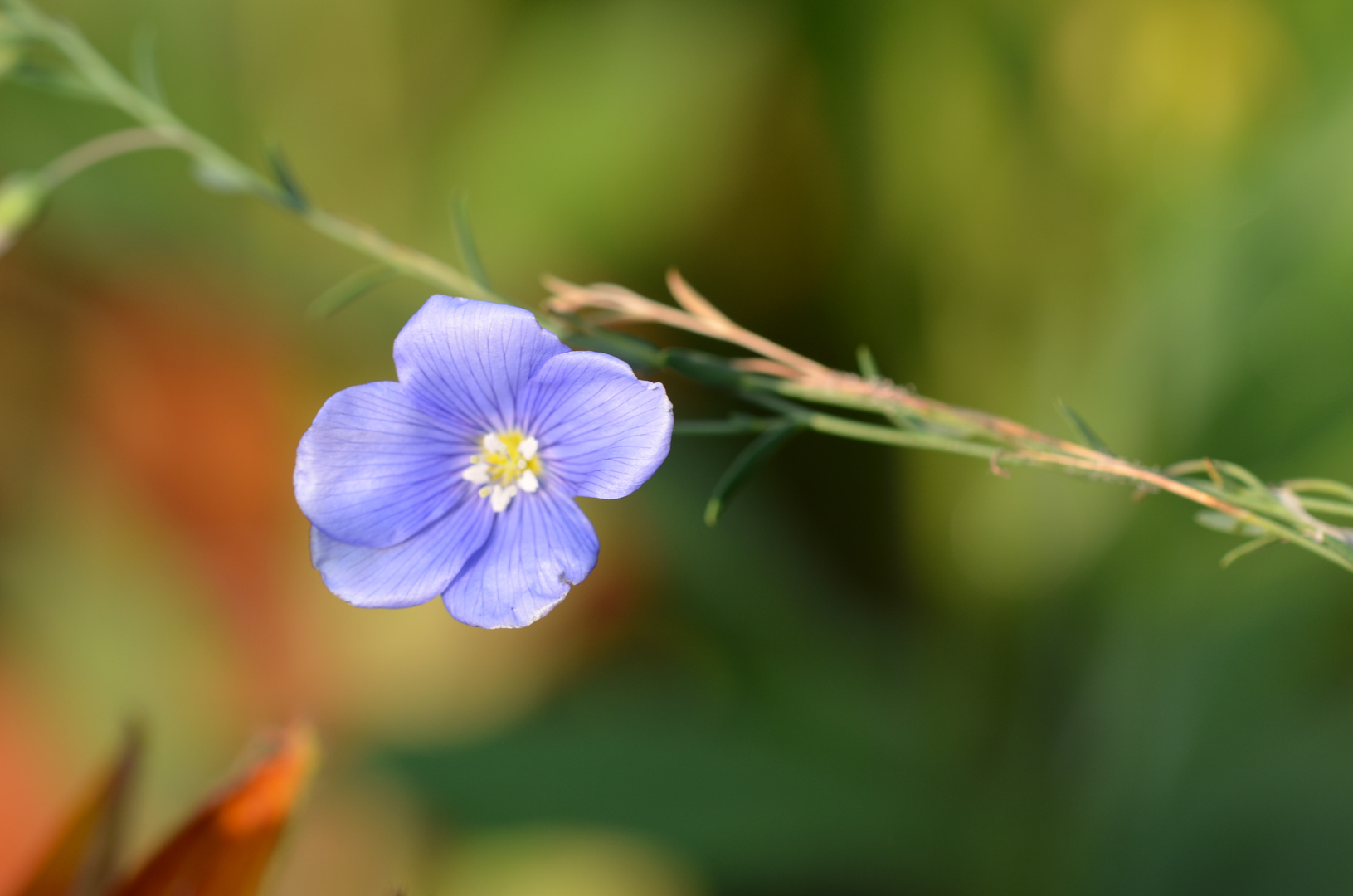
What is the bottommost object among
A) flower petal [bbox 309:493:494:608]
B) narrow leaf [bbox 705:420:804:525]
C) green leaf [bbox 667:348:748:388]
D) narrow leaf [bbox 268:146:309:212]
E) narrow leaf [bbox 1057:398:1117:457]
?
flower petal [bbox 309:493:494:608]

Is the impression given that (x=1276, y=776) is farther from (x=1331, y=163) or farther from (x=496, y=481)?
(x=496, y=481)

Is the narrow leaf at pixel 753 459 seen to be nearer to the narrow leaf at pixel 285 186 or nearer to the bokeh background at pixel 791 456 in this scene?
the narrow leaf at pixel 285 186

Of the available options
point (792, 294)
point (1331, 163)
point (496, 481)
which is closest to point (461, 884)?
point (792, 294)

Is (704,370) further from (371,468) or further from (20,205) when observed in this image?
(20,205)

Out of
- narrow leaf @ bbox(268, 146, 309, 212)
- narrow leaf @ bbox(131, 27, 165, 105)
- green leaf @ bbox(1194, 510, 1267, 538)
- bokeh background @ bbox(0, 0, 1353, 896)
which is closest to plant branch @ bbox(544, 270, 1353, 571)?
green leaf @ bbox(1194, 510, 1267, 538)

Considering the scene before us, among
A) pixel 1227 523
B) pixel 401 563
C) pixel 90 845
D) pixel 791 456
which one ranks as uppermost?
pixel 791 456

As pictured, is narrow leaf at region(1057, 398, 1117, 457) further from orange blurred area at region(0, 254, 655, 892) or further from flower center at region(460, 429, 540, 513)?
orange blurred area at region(0, 254, 655, 892)

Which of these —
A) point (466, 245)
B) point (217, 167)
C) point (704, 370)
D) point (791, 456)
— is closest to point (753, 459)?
point (704, 370)
